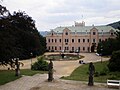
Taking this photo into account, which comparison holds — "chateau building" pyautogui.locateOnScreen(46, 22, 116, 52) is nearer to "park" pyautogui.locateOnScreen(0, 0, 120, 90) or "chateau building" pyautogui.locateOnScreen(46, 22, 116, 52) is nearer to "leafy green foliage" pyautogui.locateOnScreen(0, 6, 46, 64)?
"park" pyautogui.locateOnScreen(0, 0, 120, 90)

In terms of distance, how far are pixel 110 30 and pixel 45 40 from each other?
24.9 metres

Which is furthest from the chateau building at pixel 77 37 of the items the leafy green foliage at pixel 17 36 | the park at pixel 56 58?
the leafy green foliage at pixel 17 36

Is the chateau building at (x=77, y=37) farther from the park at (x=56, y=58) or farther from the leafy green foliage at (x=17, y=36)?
the leafy green foliage at (x=17, y=36)

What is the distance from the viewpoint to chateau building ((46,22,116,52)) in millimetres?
96312

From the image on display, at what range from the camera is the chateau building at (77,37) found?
316 ft

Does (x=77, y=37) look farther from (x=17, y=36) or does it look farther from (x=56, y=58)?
(x=17, y=36)

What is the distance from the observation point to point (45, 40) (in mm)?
97875

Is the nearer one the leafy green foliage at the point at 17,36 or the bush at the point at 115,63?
the leafy green foliage at the point at 17,36

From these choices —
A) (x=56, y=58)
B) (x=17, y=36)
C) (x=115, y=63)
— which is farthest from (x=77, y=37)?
(x=115, y=63)

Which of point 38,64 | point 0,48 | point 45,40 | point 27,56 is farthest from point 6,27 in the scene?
point 45,40

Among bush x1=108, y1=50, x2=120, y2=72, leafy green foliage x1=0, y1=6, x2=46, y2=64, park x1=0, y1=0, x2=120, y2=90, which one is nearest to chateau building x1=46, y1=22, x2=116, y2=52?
park x1=0, y1=0, x2=120, y2=90

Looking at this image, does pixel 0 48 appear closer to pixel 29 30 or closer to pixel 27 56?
pixel 29 30

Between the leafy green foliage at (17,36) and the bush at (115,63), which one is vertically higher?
the leafy green foliage at (17,36)

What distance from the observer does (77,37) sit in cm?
9838
